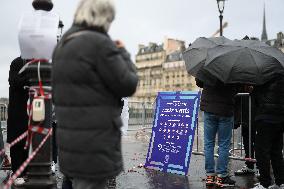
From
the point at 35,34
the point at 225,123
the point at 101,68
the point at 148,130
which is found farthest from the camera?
the point at 148,130

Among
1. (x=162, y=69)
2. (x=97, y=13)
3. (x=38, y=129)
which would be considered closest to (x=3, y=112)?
(x=38, y=129)

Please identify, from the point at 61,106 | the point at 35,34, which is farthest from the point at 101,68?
the point at 35,34

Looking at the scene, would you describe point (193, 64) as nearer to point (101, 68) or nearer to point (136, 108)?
point (101, 68)

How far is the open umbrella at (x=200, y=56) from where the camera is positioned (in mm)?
6488

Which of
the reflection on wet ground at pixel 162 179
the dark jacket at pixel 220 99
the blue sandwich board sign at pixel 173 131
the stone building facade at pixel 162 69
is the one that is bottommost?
the reflection on wet ground at pixel 162 179

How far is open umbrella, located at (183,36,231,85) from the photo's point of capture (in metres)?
6.49

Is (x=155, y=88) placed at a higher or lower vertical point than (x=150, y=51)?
lower

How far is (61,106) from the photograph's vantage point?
3361 millimetres

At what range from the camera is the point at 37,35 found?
4578 millimetres

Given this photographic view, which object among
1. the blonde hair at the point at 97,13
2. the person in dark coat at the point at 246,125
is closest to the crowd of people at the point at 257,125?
the person in dark coat at the point at 246,125

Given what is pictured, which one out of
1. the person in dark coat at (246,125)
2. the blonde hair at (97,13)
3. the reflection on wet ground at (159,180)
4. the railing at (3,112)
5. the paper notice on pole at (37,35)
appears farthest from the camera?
the railing at (3,112)

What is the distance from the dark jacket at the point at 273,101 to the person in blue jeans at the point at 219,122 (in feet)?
1.90

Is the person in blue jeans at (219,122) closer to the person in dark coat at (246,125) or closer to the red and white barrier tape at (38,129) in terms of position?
the person in dark coat at (246,125)

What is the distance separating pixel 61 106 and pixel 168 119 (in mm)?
4827
